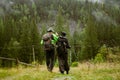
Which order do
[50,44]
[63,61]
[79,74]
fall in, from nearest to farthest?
[79,74], [63,61], [50,44]

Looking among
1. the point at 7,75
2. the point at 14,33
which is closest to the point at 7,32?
the point at 14,33

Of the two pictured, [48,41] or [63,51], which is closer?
[63,51]

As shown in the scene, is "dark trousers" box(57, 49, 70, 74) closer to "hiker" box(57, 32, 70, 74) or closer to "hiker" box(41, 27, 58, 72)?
"hiker" box(57, 32, 70, 74)

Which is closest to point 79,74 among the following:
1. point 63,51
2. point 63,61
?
point 63,61

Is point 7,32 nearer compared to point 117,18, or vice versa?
point 7,32

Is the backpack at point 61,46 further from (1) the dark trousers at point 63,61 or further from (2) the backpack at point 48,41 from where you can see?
(2) the backpack at point 48,41

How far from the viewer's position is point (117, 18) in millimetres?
191875

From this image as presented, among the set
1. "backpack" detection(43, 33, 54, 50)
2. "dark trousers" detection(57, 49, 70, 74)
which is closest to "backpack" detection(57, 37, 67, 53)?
"dark trousers" detection(57, 49, 70, 74)

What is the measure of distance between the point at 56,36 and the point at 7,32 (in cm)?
6943

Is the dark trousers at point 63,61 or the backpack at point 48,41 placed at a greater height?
the backpack at point 48,41

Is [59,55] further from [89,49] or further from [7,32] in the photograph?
[7,32]

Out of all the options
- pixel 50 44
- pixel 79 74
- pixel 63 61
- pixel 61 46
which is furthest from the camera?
pixel 50 44

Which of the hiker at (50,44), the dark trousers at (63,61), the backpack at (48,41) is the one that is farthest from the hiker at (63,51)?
the backpack at (48,41)

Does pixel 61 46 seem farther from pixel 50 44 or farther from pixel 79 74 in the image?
pixel 79 74
